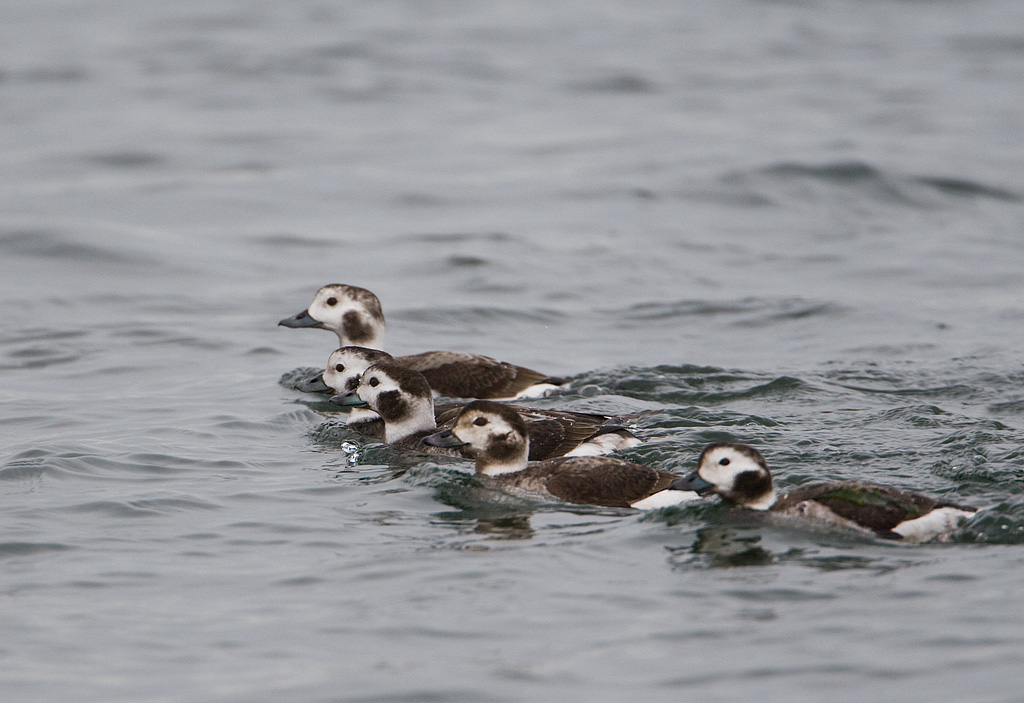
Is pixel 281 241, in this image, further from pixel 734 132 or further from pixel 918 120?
pixel 918 120

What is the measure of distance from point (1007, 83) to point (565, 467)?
24.1 metres

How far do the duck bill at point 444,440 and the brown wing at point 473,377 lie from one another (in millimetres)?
2093

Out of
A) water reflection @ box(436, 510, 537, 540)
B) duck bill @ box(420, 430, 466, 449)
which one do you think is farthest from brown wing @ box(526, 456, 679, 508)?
duck bill @ box(420, 430, 466, 449)

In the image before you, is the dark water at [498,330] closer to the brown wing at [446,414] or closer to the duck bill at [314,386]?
the duck bill at [314,386]

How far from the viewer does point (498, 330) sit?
14664 mm

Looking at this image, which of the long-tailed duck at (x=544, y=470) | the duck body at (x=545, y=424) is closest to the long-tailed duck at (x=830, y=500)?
the long-tailed duck at (x=544, y=470)

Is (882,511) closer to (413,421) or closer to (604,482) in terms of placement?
(604,482)

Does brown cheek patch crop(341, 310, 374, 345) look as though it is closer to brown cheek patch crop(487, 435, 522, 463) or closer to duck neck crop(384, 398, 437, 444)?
duck neck crop(384, 398, 437, 444)

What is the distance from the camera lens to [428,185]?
21859 mm

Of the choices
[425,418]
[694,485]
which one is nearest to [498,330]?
[425,418]

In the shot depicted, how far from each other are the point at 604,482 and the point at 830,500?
1331mm

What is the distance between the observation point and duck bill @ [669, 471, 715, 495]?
7.81 m

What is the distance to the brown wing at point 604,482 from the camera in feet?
26.9

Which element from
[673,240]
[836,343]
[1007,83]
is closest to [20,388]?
[836,343]
